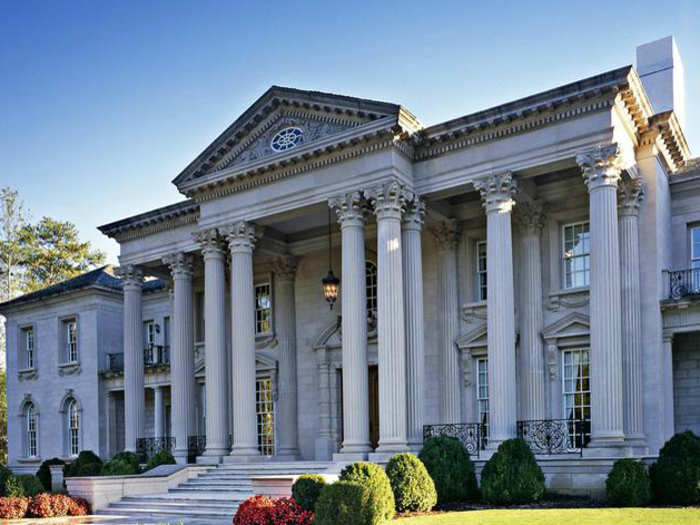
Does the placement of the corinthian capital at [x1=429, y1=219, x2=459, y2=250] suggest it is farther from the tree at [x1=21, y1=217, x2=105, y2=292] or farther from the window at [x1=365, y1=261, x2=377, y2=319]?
the tree at [x1=21, y1=217, x2=105, y2=292]

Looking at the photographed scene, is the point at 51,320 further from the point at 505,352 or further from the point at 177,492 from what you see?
the point at 505,352

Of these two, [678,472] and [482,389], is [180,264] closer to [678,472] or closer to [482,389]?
[482,389]

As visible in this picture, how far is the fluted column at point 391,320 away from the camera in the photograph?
19688mm

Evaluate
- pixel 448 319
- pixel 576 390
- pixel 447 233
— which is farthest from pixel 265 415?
pixel 576 390

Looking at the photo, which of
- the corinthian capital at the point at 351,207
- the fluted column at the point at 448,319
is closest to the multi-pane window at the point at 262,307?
the fluted column at the point at 448,319

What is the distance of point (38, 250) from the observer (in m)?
52.4

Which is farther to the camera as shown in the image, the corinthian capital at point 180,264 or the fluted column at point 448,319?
the corinthian capital at point 180,264

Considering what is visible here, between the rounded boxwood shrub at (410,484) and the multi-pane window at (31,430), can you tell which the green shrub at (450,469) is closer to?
the rounded boxwood shrub at (410,484)

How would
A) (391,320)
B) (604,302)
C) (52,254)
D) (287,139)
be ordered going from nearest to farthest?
(604,302), (391,320), (287,139), (52,254)

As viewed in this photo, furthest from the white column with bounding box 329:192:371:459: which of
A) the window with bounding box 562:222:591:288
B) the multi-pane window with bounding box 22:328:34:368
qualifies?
the multi-pane window with bounding box 22:328:34:368

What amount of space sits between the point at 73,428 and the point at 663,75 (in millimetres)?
29486

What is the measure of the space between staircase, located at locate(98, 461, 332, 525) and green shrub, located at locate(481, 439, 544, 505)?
14.3 feet

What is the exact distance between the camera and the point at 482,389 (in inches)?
891

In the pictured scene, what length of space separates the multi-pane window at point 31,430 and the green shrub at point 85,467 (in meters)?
12.4
